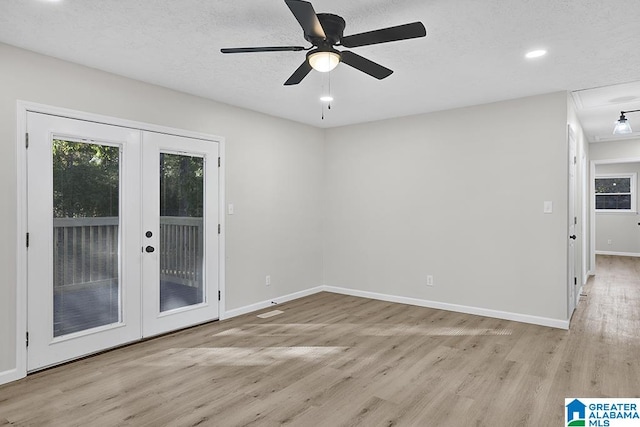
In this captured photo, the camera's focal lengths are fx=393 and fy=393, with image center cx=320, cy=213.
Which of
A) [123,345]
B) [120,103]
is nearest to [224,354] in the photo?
[123,345]

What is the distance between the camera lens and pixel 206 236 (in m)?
4.30

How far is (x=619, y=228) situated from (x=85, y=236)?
37.4ft

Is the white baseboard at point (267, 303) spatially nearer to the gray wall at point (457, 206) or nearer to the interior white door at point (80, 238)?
the gray wall at point (457, 206)

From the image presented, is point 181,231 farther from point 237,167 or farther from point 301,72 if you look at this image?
point 301,72

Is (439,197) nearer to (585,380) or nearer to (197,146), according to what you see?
(585,380)

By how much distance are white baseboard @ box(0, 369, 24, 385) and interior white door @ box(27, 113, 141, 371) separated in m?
0.08

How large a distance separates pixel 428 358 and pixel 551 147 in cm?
257

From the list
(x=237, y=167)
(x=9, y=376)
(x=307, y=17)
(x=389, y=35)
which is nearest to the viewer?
(x=307, y=17)

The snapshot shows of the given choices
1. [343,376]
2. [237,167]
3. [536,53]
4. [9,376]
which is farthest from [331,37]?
[9,376]

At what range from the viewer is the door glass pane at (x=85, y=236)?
319 cm

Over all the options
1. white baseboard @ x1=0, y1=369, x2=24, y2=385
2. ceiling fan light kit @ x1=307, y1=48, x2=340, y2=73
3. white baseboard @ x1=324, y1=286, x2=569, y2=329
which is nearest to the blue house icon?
white baseboard @ x1=324, y1=286, x2=569, y2=329

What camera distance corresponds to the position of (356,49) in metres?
3.01

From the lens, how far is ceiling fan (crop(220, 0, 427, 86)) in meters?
2.04

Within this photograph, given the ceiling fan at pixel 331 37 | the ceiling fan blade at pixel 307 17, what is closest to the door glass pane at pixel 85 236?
the ceiling fan at pixel 331 37
